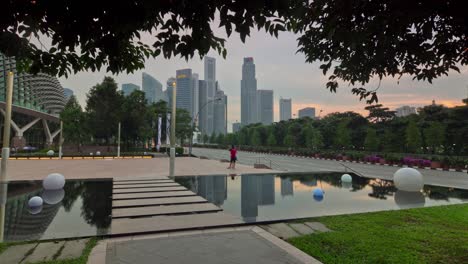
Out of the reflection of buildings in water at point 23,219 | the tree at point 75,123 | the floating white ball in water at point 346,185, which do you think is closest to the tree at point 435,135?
the floating white ball in water at point 346,185

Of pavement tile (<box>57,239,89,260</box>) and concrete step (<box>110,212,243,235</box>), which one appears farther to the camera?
concrete step (<box>110,212,243,235</box>)

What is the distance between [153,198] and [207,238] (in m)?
4.77

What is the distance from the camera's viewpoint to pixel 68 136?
169ft

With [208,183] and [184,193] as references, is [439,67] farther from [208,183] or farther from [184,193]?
[208,183]

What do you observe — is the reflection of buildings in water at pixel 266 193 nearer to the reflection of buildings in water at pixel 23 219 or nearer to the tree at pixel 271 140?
the reflection of buildings in water at pixel 23 219

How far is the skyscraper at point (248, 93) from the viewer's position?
165125 mm

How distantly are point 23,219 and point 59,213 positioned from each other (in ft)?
3.02

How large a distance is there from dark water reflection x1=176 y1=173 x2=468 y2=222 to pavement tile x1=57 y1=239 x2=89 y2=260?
149 inches

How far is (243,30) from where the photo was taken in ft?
9.64

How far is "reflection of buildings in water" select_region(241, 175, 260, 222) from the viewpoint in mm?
8125

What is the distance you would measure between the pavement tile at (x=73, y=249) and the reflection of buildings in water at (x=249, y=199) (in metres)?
3.78

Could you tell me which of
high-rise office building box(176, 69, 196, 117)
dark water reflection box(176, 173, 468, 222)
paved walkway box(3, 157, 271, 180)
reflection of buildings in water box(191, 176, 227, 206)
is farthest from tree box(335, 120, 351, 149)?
high-rise office building box(176, 69, 196, 117)

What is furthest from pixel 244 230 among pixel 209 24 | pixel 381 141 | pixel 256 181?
pixel 381 141

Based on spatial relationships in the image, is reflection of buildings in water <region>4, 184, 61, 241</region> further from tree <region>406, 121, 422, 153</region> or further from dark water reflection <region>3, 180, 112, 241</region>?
tree <region>406, 121, 422, 153</region>
